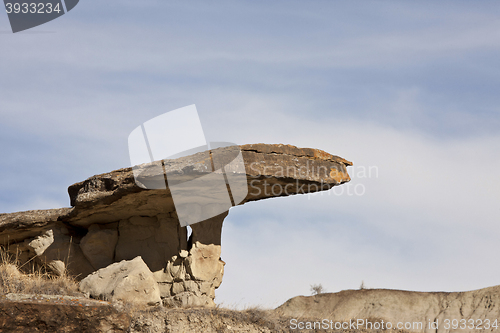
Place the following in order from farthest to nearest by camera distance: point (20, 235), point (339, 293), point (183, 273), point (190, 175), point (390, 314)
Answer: point (339, 293) < point (390, 314) < point (20, 235) < point (183, 273) < point (190, 175)

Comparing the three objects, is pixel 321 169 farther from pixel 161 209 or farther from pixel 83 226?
pixel 83 226

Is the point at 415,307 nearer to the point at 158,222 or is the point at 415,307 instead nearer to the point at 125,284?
the point at 158,222

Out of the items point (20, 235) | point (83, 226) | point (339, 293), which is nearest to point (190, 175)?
point (83, 226)

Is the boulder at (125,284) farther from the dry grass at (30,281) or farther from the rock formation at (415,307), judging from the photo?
the rock formation at (415,307)

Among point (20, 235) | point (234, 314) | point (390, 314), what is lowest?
point (390, 314)

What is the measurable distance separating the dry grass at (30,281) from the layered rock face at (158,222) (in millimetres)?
169

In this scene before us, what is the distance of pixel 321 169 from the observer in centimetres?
719

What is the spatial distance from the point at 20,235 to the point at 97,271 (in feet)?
5.94

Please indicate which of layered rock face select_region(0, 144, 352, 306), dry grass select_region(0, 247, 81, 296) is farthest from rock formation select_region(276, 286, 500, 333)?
dry grass select_region(0, 247, 81, 296)

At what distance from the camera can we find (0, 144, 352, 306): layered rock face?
6.92 meters

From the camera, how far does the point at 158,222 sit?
8297 mm

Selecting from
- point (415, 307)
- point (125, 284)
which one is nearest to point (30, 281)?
point (125, 284)

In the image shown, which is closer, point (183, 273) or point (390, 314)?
point (183, 273)

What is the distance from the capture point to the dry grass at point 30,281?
7066 mm
